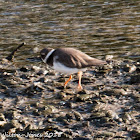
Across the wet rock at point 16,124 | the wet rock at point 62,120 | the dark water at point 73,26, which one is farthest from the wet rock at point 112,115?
the dark water at point 73,26

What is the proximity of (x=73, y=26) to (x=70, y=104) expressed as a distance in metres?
11.8

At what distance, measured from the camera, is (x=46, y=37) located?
19.9 metres

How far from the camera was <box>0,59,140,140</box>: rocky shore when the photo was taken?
911cm

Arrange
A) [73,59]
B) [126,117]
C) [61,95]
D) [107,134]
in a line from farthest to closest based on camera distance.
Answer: [73,59] → [61,95] → [126,117] → [107,134]

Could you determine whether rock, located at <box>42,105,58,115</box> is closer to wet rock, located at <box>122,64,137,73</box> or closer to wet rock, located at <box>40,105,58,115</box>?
wet rock, located at <box>40,105,58,115</box>

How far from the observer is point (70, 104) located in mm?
10789

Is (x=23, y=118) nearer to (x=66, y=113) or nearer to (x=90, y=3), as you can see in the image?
(x=66, y=113)

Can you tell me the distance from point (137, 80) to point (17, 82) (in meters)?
4.45

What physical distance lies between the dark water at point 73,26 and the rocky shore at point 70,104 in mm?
2667

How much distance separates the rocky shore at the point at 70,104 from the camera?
29.9 ft

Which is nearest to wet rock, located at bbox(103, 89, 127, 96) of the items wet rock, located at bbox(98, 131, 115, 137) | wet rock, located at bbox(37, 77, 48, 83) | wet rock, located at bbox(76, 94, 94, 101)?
wet rock, located at bbox(76, 94, 94, 101)

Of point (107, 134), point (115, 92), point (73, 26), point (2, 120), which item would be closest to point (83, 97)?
point (115, 92)

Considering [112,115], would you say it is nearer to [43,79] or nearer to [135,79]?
[135,79]

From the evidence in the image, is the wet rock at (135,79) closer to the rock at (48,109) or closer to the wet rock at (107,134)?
the rock at (48,109)
